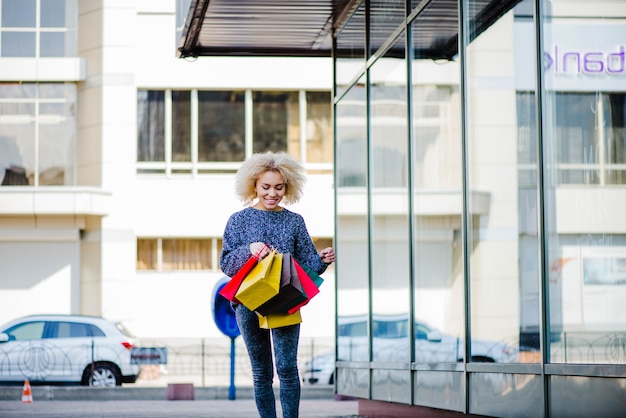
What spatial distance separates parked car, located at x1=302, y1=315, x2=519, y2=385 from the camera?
325 inches

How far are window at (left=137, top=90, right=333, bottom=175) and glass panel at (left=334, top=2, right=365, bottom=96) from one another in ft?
62.1

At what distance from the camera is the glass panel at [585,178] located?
630cm

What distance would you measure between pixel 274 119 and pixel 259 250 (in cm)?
2632

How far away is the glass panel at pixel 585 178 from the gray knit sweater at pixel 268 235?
138 centimetres

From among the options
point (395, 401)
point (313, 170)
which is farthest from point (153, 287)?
point (395, 401)

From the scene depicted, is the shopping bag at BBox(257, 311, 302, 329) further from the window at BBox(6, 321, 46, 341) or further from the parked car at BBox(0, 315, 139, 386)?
the window at BBox(6, 321, 46, 341)

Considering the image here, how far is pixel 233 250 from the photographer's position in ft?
23.7

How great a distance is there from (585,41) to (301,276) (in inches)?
78.2

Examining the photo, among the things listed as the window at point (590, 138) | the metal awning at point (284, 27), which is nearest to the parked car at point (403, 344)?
the window at point (590, 138)

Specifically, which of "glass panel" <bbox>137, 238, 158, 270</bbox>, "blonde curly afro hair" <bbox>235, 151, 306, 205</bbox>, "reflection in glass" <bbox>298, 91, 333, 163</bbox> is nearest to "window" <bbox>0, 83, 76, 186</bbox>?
"glass panel" <bbox>137, 238, 158, 270</bbox>

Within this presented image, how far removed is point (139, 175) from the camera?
106 feet

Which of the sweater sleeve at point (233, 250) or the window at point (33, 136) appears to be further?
the window at point (33, 136)

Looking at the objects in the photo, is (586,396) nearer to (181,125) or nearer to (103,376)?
(103,376)

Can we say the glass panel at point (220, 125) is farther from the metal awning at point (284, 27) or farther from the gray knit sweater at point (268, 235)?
the gray knit sweater at point (268, 235)
